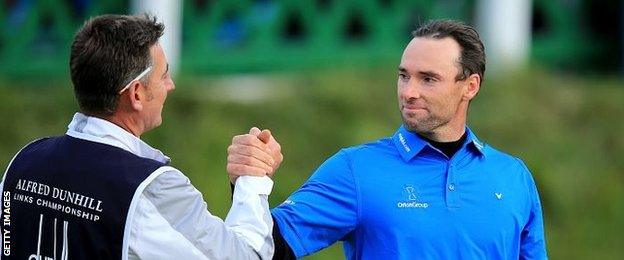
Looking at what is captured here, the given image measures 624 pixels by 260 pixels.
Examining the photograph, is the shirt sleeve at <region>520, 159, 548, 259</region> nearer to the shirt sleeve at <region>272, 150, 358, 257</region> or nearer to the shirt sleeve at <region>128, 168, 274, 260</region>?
the shirt sleeve at <region>272, 150, 358, 257</region>

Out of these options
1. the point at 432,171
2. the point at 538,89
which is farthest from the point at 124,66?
the point at 538,89

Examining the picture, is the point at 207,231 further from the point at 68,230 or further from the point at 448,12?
the point at 448,12

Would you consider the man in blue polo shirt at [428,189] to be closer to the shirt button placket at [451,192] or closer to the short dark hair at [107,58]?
the shirt button placket at [451,192]

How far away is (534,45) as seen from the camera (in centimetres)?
1170

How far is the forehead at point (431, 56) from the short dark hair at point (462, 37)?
0.02m

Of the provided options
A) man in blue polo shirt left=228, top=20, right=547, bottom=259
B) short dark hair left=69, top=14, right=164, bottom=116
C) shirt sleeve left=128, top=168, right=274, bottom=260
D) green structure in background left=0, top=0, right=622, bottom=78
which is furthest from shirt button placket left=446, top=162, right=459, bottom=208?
green structure in background left=0, top=0, right=622, bottom=78

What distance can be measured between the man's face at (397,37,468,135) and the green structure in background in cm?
549

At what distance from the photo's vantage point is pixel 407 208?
15.4ft

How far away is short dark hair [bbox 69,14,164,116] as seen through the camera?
4082mm

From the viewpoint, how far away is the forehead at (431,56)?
15.7 feet

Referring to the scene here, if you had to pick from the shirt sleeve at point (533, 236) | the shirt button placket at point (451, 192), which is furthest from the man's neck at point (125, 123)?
the shirt sleeve at point (533, 236)

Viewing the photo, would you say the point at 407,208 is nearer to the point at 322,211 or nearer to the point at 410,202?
the point at 410,202

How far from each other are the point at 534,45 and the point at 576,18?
455 mm

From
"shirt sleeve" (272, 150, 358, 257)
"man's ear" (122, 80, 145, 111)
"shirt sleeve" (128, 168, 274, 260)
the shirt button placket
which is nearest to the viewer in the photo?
"shirt sleeve" (128, 168, 274, 260)
